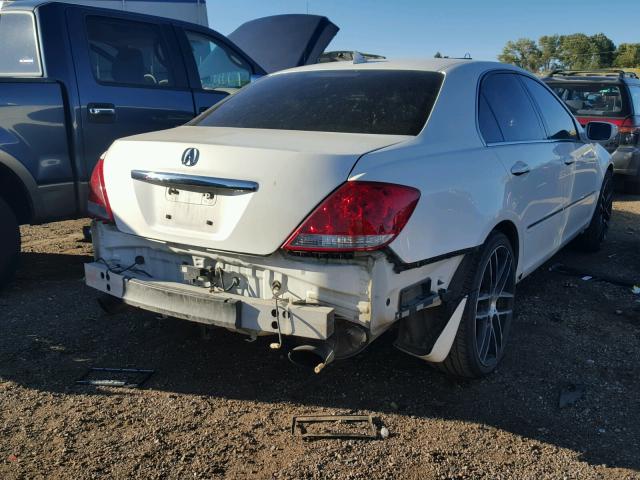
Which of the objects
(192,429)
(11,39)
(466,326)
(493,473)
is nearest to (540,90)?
(466,326)

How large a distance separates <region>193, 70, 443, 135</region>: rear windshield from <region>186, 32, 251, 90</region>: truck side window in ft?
6.96

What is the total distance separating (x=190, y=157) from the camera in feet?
9.18

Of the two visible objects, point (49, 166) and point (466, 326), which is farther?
point (49, 166)

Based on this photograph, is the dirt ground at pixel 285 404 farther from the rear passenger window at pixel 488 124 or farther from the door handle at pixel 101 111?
the door handle at pixel 101 111

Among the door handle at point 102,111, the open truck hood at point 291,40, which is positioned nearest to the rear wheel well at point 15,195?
the door handle at point 102,111

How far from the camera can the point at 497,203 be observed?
3221 millimetres

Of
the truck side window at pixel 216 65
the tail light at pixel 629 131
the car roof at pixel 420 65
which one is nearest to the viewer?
the car roof at pixel 420 65

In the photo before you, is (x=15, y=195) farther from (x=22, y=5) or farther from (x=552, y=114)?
(x=552, y=114)

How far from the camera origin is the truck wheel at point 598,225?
19.2 ft

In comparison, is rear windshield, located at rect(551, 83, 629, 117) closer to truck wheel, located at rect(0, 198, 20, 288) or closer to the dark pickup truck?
the dark pickup truck

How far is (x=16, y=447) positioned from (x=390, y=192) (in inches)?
77.8

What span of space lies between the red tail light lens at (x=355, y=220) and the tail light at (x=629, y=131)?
7744 mm

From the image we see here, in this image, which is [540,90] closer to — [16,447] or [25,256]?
[16,447]

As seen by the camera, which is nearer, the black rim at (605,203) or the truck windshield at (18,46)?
the truck windshield at (18,46)
